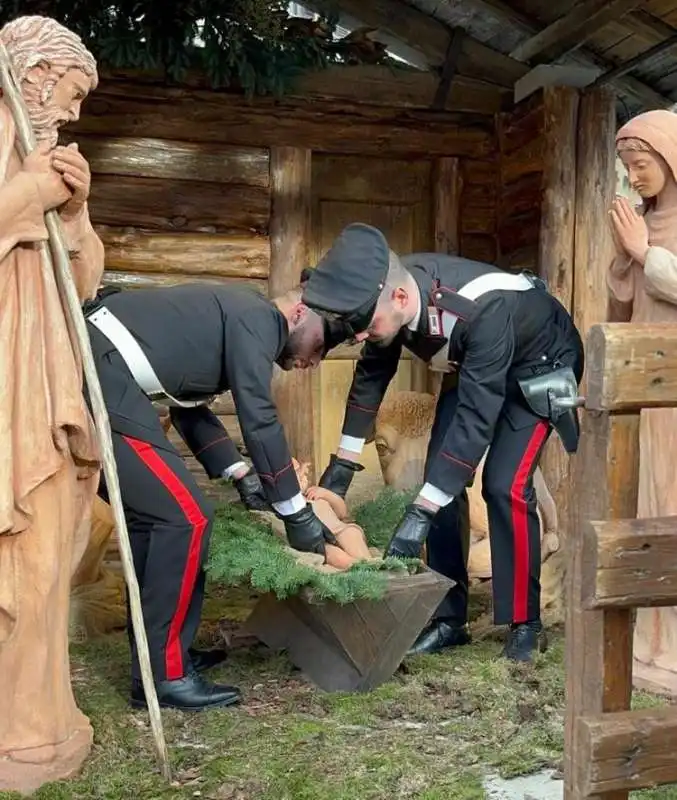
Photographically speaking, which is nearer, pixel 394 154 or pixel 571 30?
pixel 571 30

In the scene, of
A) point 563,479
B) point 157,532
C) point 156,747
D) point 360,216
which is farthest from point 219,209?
point 156,747

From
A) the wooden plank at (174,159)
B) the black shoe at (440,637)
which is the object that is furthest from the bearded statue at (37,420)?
the wooden plank at (174,159)

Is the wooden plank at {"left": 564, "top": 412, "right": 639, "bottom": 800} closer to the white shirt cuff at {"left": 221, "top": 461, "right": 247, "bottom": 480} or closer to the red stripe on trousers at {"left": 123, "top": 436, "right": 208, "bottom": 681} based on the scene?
the red stripe on trousers at {"left": 123, "top": 436, "right": 208, "bottom": 681}

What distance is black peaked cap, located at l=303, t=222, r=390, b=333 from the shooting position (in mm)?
3857

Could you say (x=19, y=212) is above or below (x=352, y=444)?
above

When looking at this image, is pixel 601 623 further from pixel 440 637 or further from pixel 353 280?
pixel 440 637

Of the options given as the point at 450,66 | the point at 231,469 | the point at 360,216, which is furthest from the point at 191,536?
the point at 450,66

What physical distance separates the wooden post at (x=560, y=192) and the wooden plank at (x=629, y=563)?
12.9ft

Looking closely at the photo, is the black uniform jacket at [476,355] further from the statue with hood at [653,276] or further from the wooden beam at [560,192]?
the wooden beam at [560,192]

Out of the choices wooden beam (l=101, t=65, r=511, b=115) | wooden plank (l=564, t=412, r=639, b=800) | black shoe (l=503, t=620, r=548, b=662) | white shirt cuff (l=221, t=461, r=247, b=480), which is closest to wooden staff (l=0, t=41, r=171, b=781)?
wooden plank (l=564, t=412, r=639, b=800)

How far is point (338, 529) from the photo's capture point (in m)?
4.27

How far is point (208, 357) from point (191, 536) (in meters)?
0.68

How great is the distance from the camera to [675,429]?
158 inches

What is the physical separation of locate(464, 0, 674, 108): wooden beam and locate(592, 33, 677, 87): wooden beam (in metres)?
0.17
